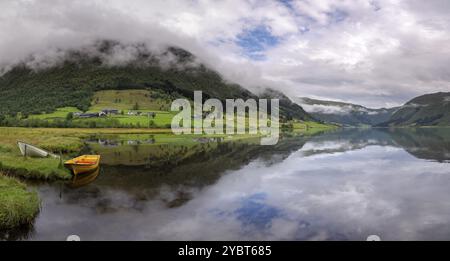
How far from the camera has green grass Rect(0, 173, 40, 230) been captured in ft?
83.7

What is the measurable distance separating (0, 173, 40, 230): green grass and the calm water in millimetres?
926

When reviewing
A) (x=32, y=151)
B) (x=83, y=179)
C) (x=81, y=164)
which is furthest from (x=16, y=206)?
(x=32, y=151)

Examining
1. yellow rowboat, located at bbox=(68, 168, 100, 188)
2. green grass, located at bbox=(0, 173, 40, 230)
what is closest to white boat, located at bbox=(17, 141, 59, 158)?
yellow rowboat, located at bbox=(68, 168, 100, 188)

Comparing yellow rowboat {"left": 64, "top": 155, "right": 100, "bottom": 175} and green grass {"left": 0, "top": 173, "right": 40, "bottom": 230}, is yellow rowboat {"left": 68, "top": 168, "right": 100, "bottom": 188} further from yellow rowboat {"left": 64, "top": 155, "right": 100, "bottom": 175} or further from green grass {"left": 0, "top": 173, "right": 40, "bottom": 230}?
green grass {"left": 0, "top": 173, "right": 40, "bottom": 230}

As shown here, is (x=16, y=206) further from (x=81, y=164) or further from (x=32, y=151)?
(x=32, y=151)

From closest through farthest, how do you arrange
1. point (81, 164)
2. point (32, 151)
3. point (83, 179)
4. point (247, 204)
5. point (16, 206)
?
1. point (16, 206)
2. point (247, 204)
3. point (83, 179)
4. point (81, 164)
5. point (32, 151)

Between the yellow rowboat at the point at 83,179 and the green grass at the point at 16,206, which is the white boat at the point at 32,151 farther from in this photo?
the green grass at the point at 16,206

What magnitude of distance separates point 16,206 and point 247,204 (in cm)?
1927

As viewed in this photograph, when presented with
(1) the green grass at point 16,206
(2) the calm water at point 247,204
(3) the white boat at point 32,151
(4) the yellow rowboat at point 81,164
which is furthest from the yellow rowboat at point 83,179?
(1) the green grass at point 16,206

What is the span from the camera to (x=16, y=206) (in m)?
27.0

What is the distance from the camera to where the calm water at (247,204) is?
27.2 meters

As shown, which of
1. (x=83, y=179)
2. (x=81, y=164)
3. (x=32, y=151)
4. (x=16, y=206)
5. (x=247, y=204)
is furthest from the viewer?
(x=32, y=151)

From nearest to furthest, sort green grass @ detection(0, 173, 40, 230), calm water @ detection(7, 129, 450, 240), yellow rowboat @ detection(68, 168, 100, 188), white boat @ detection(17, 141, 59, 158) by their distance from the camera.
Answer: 1. green grass @ detection(0, 173, 40, 230)
2. calm water @ detection(7, 129, 450, 240)
3. yellow rowboat @ detection(68, 168, 100, 188)
4. white boat @ detection(17, 141, 59, 158)

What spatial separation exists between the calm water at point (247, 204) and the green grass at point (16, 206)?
36.4 inches
